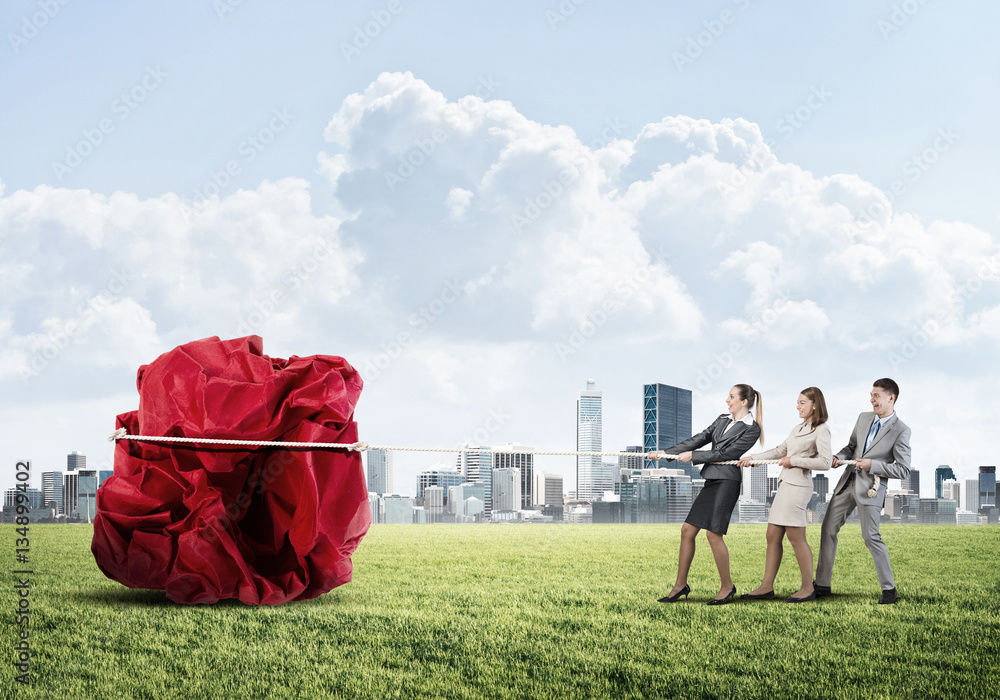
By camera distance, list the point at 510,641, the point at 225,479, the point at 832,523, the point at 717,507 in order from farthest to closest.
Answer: the point at 832,523, the point at 717,507, the point at 225,479, the point at 510,641

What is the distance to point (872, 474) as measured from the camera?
7.48m

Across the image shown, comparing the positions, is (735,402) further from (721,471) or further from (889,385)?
(889,385)

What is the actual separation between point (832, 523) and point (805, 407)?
1224mm

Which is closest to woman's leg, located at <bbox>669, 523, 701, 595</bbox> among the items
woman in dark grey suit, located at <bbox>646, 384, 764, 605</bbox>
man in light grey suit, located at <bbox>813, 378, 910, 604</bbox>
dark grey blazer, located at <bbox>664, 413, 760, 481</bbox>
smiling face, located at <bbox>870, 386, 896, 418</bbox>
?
woman in dark grey suit, located at <bbox>646, 384, 764, 605</bbox>

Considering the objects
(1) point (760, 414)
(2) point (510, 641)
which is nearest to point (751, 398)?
(1) point (760, 414)

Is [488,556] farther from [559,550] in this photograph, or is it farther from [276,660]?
[276,660]

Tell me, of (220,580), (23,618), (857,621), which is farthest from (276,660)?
(857,621)

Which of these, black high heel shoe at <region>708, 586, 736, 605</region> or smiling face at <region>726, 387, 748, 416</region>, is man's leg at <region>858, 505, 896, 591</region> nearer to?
black high heel shoe at <region>708, 586, 736, 605</region>

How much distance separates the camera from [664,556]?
12250mm

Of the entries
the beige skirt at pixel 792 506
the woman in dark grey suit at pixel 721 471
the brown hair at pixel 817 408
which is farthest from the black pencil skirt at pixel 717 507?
the brown hair at pixel 817 408

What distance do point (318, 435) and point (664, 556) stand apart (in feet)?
23.4

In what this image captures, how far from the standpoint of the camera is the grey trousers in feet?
24.7

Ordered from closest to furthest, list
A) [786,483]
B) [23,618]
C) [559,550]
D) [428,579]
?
[23,618], [786,483], [428,579], [559,550]

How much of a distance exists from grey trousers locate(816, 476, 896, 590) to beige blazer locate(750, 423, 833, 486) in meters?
0.55
